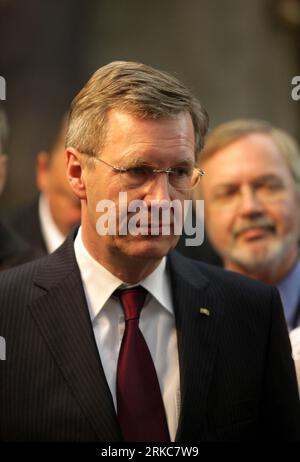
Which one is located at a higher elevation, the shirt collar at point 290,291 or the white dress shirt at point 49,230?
the white dress shirt at point 49,230

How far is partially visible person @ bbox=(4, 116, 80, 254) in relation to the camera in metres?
5.16

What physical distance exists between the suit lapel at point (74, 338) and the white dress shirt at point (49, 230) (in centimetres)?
232

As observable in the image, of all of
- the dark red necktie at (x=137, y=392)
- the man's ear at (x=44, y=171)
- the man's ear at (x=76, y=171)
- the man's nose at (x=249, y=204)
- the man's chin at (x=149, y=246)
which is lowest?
the dark red necktie at (x=137, y=392)

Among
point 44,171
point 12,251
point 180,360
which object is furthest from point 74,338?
point 44,171

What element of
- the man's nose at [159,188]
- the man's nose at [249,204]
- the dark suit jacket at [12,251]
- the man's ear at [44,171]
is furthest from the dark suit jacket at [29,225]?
the man's nose at [159,188]

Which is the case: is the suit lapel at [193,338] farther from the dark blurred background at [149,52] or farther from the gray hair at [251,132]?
the dark blurred background at [149,52]

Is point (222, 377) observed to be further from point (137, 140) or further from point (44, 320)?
point (137, 140)

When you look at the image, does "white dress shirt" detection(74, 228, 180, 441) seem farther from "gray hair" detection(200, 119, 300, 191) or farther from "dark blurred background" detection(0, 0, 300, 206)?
"dark blurred background" detection(0, 0, 300, 206)

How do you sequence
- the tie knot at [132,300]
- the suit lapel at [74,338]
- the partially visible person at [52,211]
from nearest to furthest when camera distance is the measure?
the suit lapel at [74,338]
the tie knot at [132,300]
the partially visible person at [52,211]

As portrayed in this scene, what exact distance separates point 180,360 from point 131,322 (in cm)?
19

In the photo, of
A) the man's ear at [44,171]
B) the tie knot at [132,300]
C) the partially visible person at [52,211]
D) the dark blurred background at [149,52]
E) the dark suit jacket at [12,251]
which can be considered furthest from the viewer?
the dark blurred background at [149,52]

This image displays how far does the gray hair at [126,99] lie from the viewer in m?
2.62

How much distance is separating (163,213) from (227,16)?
21.5 ft

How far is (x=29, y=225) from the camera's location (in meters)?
5.48
